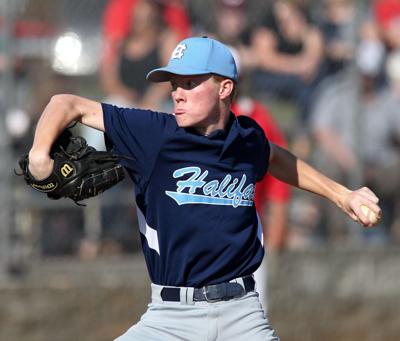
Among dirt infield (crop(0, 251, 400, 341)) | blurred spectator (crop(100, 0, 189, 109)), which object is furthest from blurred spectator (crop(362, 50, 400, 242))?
blurred spectator (crop(100, 0, 189, 109))

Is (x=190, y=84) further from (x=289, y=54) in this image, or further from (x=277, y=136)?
(x=289, y=54)

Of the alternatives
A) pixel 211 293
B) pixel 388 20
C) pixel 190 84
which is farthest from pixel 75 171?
pixel 388 20

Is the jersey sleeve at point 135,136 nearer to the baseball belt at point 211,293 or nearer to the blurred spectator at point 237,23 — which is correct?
the baseball belt at point 211,293

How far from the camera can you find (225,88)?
5.52m

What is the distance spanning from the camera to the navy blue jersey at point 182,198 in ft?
17.3

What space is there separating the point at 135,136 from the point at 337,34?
5.12 m

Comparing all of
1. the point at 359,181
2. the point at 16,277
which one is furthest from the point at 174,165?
the point at 359,181

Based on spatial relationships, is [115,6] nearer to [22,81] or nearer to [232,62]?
[22,81]

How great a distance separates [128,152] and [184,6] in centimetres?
455

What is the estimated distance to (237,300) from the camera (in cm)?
532

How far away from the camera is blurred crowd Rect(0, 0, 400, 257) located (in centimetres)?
923

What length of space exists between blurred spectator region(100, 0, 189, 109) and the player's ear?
396 cm

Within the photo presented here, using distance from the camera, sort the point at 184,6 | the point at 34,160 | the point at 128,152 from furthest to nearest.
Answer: the point at 184,6
the point at 128,152
the point at 34,160

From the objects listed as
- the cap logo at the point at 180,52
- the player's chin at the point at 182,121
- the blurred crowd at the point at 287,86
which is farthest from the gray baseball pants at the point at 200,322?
the blurred crowd at the point at 287,86
